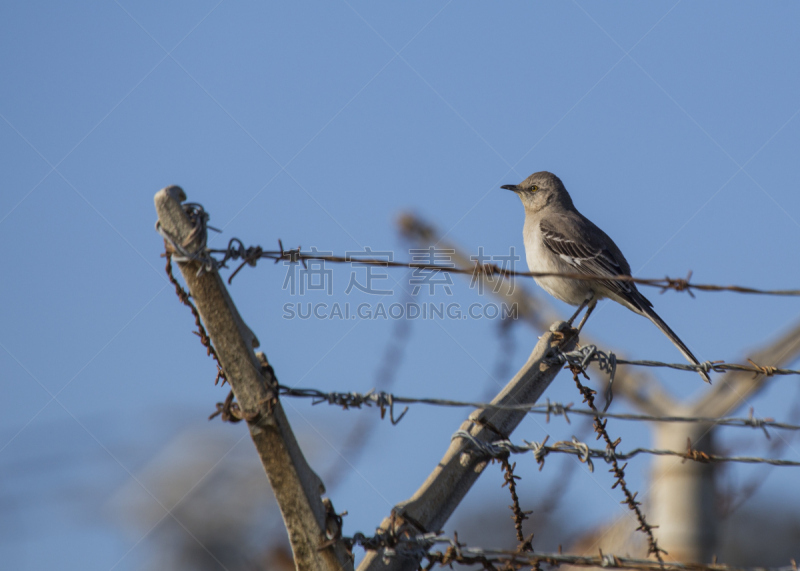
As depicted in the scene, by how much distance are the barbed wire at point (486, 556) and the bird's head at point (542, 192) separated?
18.7 ft

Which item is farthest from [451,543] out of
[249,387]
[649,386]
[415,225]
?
[415,225]

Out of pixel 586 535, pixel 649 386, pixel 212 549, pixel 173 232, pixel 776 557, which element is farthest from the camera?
pixel 776 557

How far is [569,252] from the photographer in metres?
7.53

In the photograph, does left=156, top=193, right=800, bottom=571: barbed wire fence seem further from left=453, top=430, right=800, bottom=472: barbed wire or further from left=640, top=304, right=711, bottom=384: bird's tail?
left=640, top=304, right=711, bottom=384: bird's tail

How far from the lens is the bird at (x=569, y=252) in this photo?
22.6ft

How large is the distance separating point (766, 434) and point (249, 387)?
2.21 metres

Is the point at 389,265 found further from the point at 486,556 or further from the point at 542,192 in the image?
the point at 542,192

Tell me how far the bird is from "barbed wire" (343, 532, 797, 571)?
11.4 feet

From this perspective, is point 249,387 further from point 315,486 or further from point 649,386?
point 649,386

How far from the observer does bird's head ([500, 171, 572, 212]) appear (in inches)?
338

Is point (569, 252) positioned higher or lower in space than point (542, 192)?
lower

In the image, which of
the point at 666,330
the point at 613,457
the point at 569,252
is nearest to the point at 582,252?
the point at 569,252

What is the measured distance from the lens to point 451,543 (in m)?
3.18

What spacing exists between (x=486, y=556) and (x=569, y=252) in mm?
4703
